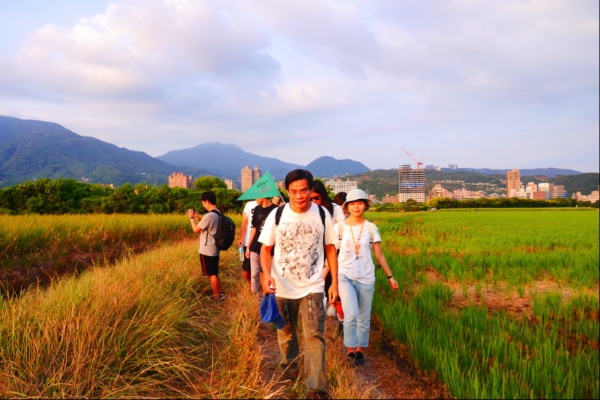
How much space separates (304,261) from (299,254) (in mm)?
67

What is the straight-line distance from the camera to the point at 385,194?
94688 mm

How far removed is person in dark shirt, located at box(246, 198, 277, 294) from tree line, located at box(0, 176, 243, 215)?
1772 centimetres

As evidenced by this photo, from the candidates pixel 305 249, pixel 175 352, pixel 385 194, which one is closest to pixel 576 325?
pixel 305 249

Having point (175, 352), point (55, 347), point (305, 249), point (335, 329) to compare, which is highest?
point (305, 249)

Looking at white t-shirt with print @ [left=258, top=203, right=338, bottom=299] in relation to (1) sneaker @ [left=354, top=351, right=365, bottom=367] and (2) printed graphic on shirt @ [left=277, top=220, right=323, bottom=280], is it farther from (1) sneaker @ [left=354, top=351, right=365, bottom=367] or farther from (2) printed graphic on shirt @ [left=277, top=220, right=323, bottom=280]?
(1) sneaker @ [left=354, top=351, right=365, bottom=367]

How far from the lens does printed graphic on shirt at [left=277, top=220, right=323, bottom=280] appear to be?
2576 mm

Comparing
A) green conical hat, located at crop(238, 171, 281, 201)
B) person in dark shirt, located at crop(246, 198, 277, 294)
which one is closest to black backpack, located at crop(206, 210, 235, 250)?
person in dark shirt, located at crop(246, 198, 277, 294)

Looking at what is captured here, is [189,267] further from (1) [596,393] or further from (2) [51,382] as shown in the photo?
(1) [596,393]

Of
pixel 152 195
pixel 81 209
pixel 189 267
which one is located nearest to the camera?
pixel 189 267

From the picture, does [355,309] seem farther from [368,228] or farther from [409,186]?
[409,186]

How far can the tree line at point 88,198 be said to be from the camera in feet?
63.0

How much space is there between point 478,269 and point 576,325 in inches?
137

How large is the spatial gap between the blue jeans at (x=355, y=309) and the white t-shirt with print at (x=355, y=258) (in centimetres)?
6

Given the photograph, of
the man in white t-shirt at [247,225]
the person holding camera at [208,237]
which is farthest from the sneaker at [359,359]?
the person holding camera at [208,237]
